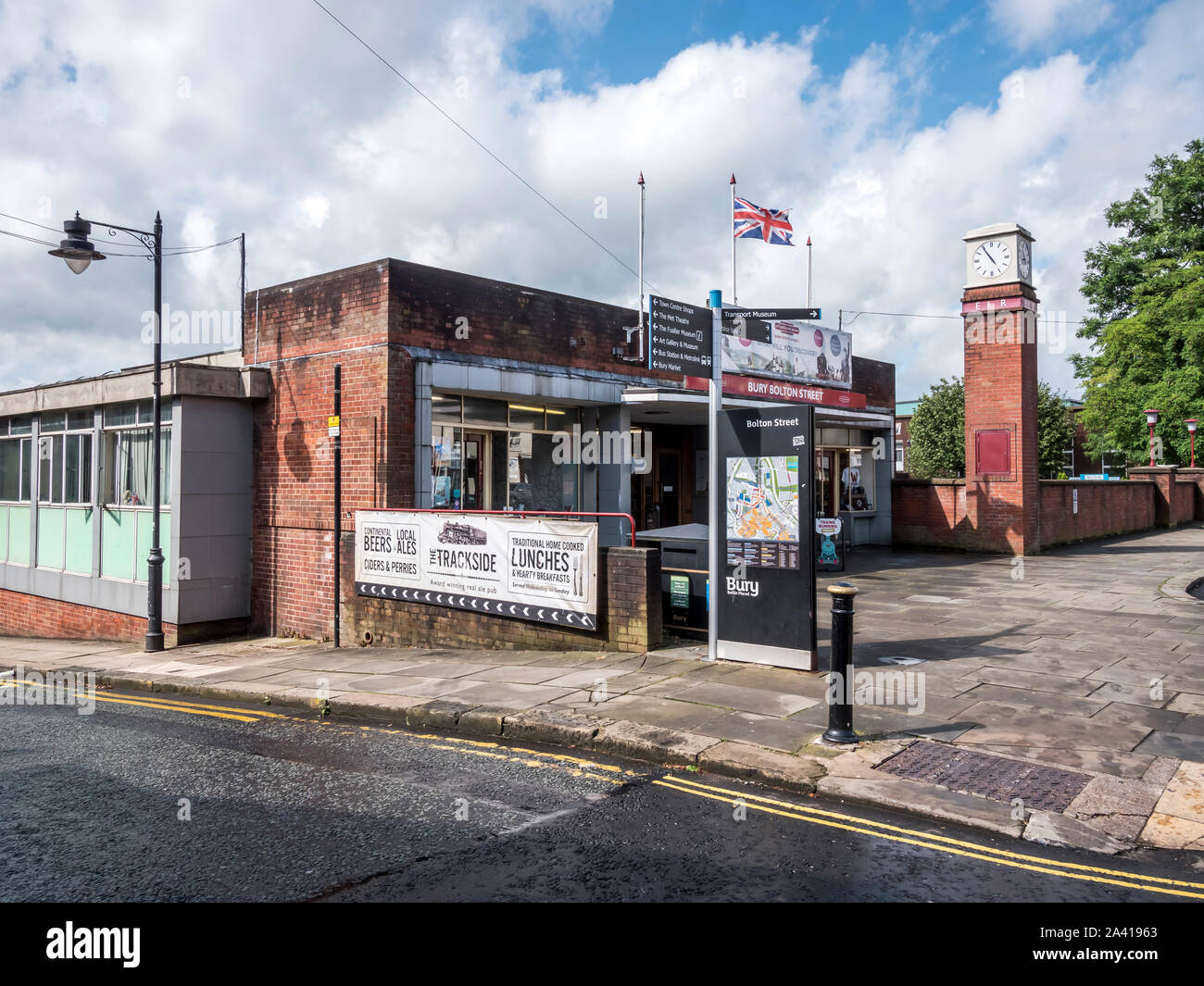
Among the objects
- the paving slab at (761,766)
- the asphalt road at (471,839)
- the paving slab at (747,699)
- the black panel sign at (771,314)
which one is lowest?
the asphalt road at (471,839)

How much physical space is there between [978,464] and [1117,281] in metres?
26.2

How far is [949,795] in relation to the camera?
5234mm

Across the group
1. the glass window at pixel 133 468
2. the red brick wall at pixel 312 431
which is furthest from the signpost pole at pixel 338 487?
the glass window at pixel 133 468

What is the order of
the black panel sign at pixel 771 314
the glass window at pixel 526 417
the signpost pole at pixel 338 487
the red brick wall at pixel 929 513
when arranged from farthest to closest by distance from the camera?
the red brick wall at pixel 929 513, the glass window at pixel 526 417, the signpost pole at pixel 338 487, the black panel sign at pixel 771 314

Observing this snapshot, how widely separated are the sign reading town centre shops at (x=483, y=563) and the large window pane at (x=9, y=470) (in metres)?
11.3

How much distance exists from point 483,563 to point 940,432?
128ft

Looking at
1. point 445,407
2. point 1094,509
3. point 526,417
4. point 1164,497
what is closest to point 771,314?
point 445,407

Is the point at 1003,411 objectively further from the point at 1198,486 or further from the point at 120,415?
the point at 1198,486

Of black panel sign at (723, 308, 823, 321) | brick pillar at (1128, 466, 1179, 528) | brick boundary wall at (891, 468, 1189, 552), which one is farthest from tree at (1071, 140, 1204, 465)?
black panel sign at (723, 308, 823, 321)

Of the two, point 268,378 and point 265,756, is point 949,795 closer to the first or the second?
point 265,756

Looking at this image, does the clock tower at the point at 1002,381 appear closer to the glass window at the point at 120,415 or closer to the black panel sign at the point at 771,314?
the black panel sign at the point at 771,314

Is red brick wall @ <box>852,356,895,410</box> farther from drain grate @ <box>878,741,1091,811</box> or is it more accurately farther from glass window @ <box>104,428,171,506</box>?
drain grate @ <box>878,741,1091,811</box>

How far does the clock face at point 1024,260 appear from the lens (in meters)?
18.7

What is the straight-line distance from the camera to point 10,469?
755 inches
